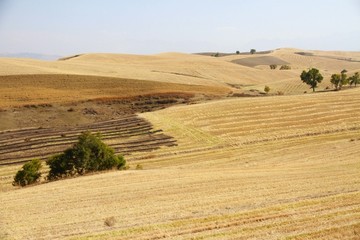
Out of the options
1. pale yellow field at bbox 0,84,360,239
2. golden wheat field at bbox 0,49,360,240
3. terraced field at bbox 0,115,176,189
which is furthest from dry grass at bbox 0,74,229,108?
pale yellow field at bbox 0,84,360,239

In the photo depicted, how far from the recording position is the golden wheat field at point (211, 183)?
1884 centimetres

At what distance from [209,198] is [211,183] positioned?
455 cm

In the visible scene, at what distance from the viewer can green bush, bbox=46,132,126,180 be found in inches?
1443

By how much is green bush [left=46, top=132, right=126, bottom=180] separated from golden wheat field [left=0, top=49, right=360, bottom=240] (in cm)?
342

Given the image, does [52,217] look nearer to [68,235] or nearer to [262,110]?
[68,235]

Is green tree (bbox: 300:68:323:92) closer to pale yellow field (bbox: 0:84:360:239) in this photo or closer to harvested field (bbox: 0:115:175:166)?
pale yellow field (bbox: 0:84:360:239)

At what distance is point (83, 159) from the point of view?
36594mm

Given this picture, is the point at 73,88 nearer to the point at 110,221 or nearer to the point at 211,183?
the point at 211,183

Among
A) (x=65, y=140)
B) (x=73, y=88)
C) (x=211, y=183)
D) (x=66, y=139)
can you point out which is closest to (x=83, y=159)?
(x=211, y=183)

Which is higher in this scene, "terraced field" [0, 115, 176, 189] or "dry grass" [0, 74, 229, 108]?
"dry grass" [0, 74, 229, 108]

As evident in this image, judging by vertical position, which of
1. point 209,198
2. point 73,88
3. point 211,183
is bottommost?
point 211,183

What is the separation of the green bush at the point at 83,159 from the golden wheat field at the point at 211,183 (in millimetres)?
3420

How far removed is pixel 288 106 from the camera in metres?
72.7

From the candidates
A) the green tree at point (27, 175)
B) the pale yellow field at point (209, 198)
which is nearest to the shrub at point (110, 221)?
the pale yellow field at point (209, 198)
